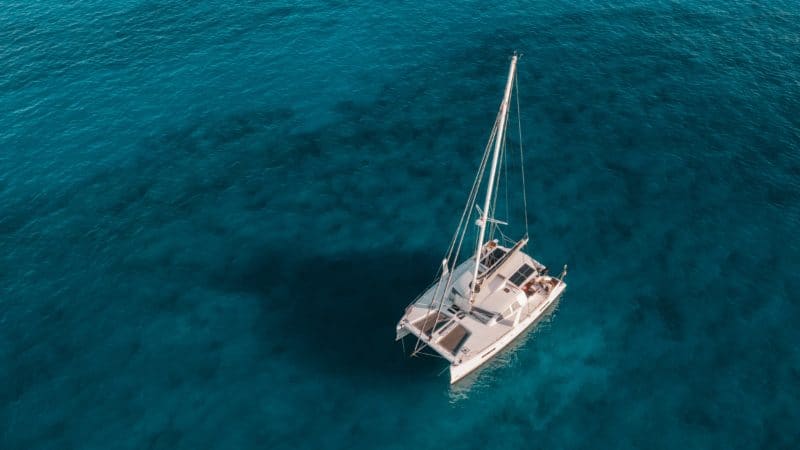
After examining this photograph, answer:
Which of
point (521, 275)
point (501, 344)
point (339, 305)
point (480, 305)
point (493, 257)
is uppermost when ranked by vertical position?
point (493, 257)

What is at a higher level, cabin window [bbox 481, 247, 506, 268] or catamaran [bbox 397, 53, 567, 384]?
cabin window [bbox 481, 247, 506, 268]

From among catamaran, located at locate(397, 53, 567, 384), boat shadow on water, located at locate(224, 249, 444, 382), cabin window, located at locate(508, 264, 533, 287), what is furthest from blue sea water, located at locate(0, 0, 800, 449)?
cabin window, located at locate(508, 264, 533, 287)

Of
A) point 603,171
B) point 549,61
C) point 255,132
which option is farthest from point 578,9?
point 255,132

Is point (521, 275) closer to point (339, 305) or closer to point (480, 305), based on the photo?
point (480, 305)

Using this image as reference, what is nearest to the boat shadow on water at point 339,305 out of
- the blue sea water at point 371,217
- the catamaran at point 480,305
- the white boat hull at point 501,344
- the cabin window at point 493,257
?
the blue sea water at point 371,217

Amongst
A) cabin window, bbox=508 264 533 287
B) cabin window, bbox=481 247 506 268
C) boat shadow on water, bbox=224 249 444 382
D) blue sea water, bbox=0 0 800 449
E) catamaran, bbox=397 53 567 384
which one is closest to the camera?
blue sea water, bbox=0 0 800 449

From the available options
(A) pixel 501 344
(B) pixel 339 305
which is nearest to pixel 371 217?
(B) pixel 339 305

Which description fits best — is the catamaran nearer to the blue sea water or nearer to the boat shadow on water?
the boat shadow on water
